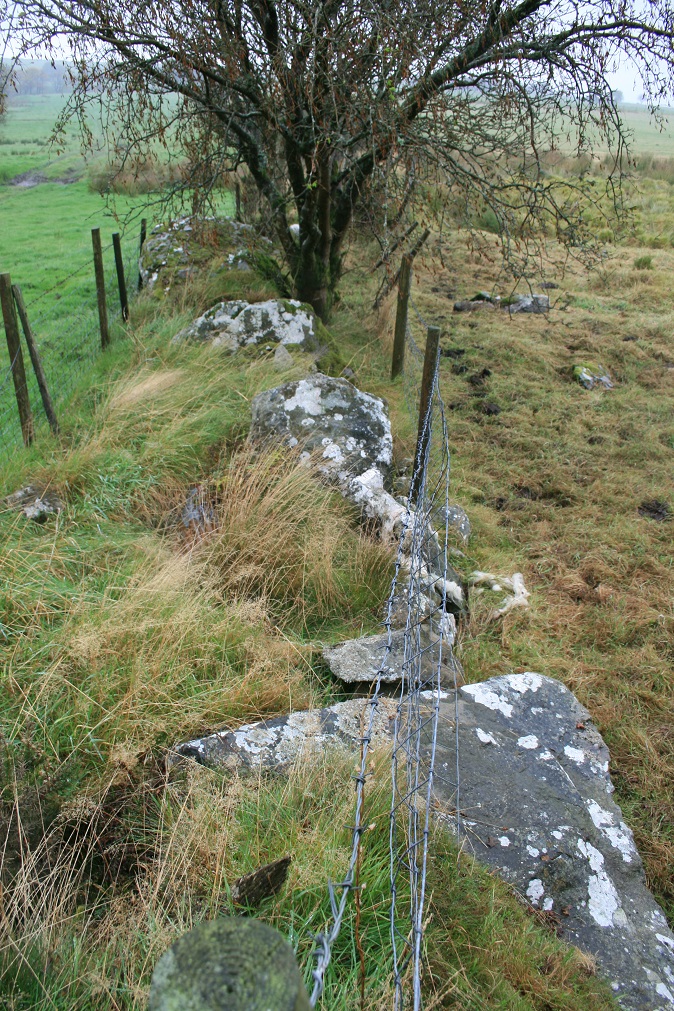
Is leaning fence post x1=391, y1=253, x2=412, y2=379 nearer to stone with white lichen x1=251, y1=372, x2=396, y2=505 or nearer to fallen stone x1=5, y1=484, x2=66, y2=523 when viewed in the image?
stone with white lichen x1=251, y1=372, x2=396, y2=505

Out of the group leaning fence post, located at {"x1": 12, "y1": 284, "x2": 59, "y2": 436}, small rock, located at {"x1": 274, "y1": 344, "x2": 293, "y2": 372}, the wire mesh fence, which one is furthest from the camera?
small rock, located at {"x1": 274, "y1": 344, "x2": 293, "y2": 372}

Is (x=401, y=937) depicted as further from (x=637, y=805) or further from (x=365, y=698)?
(x=637, y=805)

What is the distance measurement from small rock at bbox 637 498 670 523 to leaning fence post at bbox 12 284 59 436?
5.08m

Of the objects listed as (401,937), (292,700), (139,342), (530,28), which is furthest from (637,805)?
(530,28)

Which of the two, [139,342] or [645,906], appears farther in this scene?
[139,342]

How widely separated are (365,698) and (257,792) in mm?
835

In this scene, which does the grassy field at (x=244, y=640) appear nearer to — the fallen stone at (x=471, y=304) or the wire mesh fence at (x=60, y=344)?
the wire mesh fence at (x=60, y=344)

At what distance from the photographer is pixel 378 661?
3.57 metres

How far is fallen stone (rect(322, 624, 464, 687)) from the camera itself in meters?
3.48

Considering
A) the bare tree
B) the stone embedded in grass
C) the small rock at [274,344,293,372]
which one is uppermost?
the bare tree

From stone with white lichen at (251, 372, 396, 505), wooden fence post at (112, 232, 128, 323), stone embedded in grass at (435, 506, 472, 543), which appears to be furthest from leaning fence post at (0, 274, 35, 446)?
stone embedded in grass at (435, 506, 472, 543)

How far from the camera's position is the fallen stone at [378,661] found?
348 centimetres

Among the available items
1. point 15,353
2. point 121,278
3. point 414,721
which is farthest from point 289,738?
point 121,278

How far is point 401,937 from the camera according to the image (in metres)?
1.95
